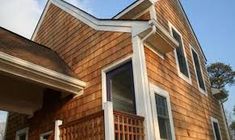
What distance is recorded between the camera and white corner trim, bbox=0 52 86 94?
17.5 ft

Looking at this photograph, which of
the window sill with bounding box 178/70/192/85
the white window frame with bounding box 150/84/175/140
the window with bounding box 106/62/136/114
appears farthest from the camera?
the window sill with bounding box 178/70/192/85

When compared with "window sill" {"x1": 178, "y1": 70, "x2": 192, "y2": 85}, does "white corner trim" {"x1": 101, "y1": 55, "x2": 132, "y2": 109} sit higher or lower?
lower

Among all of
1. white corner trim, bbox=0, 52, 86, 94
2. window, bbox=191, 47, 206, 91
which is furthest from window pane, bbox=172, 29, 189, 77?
white corner trim, bbox=0, 52, 86, 94

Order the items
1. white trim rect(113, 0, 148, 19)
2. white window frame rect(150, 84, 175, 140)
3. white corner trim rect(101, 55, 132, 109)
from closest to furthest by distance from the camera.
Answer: white window frame rect(150, 84, 175, 140)
white corner trim rect(101, 55, 132, 109)
white trim rect(113, 0, 148, 19)

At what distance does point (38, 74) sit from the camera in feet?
19.1

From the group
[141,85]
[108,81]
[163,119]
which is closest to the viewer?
[141,85]

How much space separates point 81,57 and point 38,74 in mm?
1766

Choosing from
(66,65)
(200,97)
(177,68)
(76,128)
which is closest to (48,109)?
(66,65)

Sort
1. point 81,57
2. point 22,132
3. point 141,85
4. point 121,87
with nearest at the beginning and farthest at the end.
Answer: point 141,85 → point 81,57 → point 121,87 → point 22,132

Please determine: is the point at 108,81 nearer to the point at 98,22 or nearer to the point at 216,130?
the point at 98,22

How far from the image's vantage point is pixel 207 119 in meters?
8.58

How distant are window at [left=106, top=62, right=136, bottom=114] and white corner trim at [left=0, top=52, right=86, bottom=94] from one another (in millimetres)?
894

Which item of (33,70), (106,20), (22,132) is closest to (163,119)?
(106,20)

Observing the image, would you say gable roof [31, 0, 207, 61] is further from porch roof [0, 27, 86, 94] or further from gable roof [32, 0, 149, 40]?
porch roof [0, 27, 86, 94]
